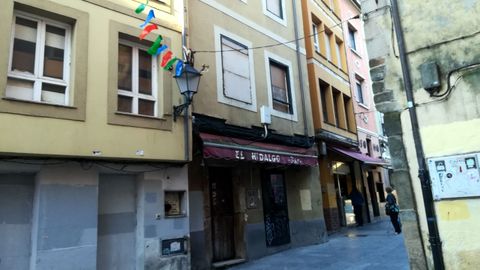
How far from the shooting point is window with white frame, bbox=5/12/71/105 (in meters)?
6.34

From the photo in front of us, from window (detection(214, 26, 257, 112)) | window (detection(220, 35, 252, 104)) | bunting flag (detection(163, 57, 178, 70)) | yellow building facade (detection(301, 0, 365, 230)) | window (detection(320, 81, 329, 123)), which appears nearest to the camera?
bunting flag (detection(163, 57, 178, 70))

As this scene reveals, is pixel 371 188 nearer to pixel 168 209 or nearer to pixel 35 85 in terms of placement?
pixel 168 209

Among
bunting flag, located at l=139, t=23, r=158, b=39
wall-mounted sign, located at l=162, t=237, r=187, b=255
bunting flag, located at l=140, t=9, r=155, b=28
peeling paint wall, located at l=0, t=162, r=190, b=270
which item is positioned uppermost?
bunting flag, located at l=140, t=9, r=155, b=28

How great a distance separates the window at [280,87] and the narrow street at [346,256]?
14.1ft

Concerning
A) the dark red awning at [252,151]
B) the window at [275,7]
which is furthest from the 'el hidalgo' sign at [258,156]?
the window at [275,7]

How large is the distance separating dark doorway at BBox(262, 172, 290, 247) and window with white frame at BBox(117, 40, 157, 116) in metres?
4.84

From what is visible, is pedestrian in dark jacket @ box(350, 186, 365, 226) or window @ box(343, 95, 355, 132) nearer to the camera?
pedestrian in dark jacket @ box(350, 186, 365, 226)

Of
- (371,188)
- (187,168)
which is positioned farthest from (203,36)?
(371,188)

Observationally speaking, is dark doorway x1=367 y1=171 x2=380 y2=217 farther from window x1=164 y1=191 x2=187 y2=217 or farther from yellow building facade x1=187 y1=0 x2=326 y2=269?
window x1=164 y1=191 x2=187 y2=217

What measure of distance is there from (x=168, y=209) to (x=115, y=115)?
240 cm

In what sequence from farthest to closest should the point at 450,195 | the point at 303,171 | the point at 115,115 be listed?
the point at 303,171, the point at 115,115, the point at 450,195

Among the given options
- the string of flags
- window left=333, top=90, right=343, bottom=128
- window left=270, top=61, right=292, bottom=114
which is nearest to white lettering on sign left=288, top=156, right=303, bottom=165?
window left=270, top=61, right=292, bottom=114

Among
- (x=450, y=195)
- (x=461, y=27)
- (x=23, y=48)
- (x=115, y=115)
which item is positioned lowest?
(x=450, y=195)

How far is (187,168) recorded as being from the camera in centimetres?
876
